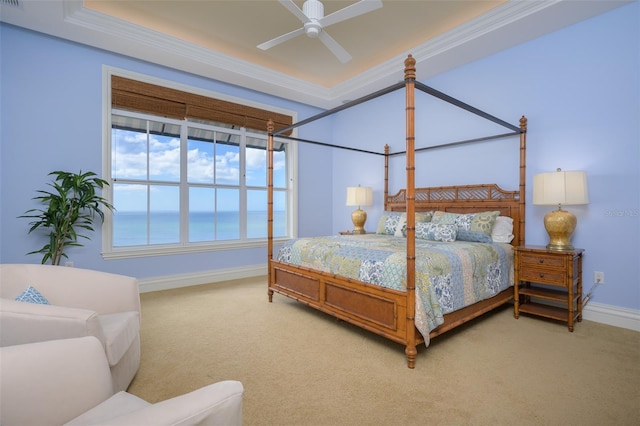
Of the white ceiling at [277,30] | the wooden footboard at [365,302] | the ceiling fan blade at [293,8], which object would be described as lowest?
the wooden footboard at [365,302]

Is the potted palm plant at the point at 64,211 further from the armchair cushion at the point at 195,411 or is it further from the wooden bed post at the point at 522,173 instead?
the wooden bed post at the point at 522,173

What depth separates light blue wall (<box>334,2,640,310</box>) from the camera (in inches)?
110

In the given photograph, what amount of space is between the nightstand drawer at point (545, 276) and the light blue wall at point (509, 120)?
1.92 feet

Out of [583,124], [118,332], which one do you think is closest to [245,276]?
[118,332]

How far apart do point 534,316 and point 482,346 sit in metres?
1.07

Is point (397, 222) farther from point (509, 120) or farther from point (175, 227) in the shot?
point (175, 227)

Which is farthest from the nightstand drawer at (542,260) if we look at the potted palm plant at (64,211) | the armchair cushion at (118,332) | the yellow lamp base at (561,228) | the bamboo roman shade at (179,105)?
the potted palm plant at (64,211)

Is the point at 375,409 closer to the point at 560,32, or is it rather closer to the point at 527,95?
the point at 527,95

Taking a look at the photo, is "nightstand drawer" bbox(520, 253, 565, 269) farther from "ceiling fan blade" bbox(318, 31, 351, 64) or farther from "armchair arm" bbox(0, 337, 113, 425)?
"armchair arm" bbox(0, 337, 113, 425)

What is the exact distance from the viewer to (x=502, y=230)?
3393 millimetres

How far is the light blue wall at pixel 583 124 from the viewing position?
2.80 m

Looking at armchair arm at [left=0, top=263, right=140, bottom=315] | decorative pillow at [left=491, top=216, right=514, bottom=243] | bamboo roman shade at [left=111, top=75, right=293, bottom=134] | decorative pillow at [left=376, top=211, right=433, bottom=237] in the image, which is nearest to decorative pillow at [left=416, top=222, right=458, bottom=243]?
decorative pillow at [left=376, top=211, right=433, bottom=237]

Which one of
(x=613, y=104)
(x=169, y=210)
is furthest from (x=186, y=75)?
(x=613, y=104)

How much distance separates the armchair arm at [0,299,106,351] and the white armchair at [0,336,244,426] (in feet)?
0.68
